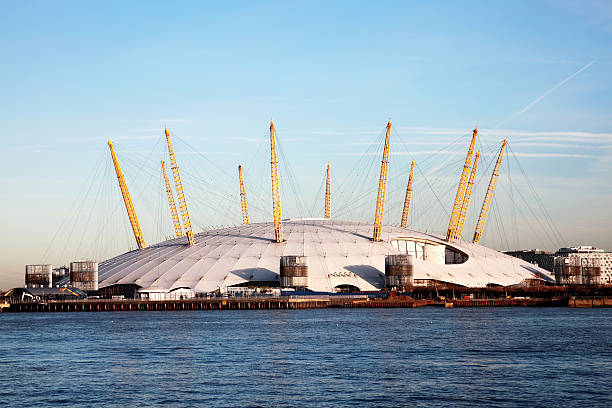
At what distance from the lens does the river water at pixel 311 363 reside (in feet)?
185

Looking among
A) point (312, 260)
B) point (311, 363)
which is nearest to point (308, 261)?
point (312, 260)

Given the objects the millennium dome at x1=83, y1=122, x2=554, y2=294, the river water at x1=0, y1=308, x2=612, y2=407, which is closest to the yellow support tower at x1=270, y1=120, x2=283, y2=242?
the millennium dome at x1=83, y1=122, x2=554, y2=294

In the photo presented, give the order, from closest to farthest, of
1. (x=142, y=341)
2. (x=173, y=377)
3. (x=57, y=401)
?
(x=57, y=401) → (x=173, y=377) → (x=142, y=341)

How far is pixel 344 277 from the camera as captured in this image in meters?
166

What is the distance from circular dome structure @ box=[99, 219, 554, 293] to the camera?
544ft

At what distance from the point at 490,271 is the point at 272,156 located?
164ft

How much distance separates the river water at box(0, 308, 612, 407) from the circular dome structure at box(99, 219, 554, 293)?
151 feet

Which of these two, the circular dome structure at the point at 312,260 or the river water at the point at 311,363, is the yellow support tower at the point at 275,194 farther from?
the river water at the point at 311,363

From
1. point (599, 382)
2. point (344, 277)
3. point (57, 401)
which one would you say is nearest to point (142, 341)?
point (57, 401)

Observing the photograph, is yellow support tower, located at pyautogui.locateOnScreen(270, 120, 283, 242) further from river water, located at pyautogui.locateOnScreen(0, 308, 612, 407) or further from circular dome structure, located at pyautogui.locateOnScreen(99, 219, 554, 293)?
river water, located at pyautogui.locateOnScreen(0, 308, 612, 407)

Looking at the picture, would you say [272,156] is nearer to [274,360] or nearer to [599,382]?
[274,360]

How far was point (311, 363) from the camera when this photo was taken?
236 feet

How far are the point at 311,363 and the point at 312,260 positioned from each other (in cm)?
9821

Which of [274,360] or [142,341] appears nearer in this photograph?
[274,360]
